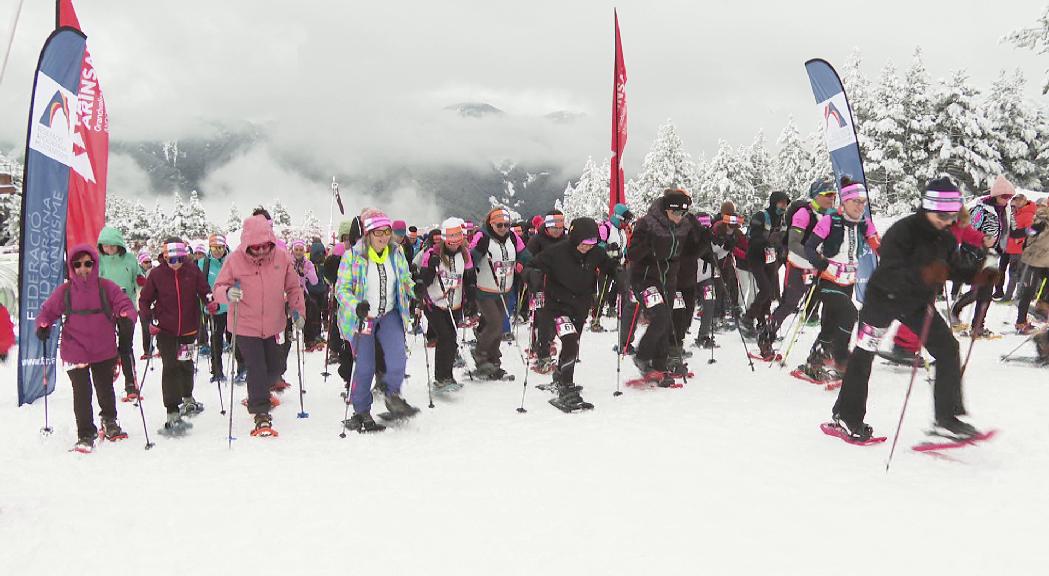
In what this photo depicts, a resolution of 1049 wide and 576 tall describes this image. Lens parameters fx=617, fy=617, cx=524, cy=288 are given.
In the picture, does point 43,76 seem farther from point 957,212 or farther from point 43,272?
point 957,212

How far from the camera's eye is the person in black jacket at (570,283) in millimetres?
6660

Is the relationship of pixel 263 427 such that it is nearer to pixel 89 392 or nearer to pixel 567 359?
pixel 89 392

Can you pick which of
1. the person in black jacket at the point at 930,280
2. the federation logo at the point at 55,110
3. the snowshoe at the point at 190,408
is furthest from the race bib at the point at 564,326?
the federation logo at the point at 55,110

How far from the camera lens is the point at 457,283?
802 cm

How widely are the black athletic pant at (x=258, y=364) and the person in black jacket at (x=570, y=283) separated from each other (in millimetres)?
2801

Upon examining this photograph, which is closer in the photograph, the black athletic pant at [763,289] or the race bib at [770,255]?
the black athletic pant at [763,289]

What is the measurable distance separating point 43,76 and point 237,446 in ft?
16.9

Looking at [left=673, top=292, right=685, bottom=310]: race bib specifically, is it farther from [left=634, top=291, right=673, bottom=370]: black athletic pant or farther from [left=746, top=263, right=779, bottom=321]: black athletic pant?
[left=746, top=263, right=779, bottom=321]: black athletic pant

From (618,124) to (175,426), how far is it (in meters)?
10.5

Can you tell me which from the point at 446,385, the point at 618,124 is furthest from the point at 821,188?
the point at 618,124

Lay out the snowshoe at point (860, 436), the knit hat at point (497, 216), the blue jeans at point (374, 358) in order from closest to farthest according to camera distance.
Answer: the snowshoe at point (860, 436), the blue jeans at point (374, 358), the knit hat at point (497, 216)

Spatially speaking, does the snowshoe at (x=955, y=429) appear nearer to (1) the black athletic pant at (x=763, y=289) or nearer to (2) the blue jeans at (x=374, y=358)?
(1) the black athletic pant at (x=763, y=289)

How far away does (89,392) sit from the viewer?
6.09m

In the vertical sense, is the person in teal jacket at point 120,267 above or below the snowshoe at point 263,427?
above
